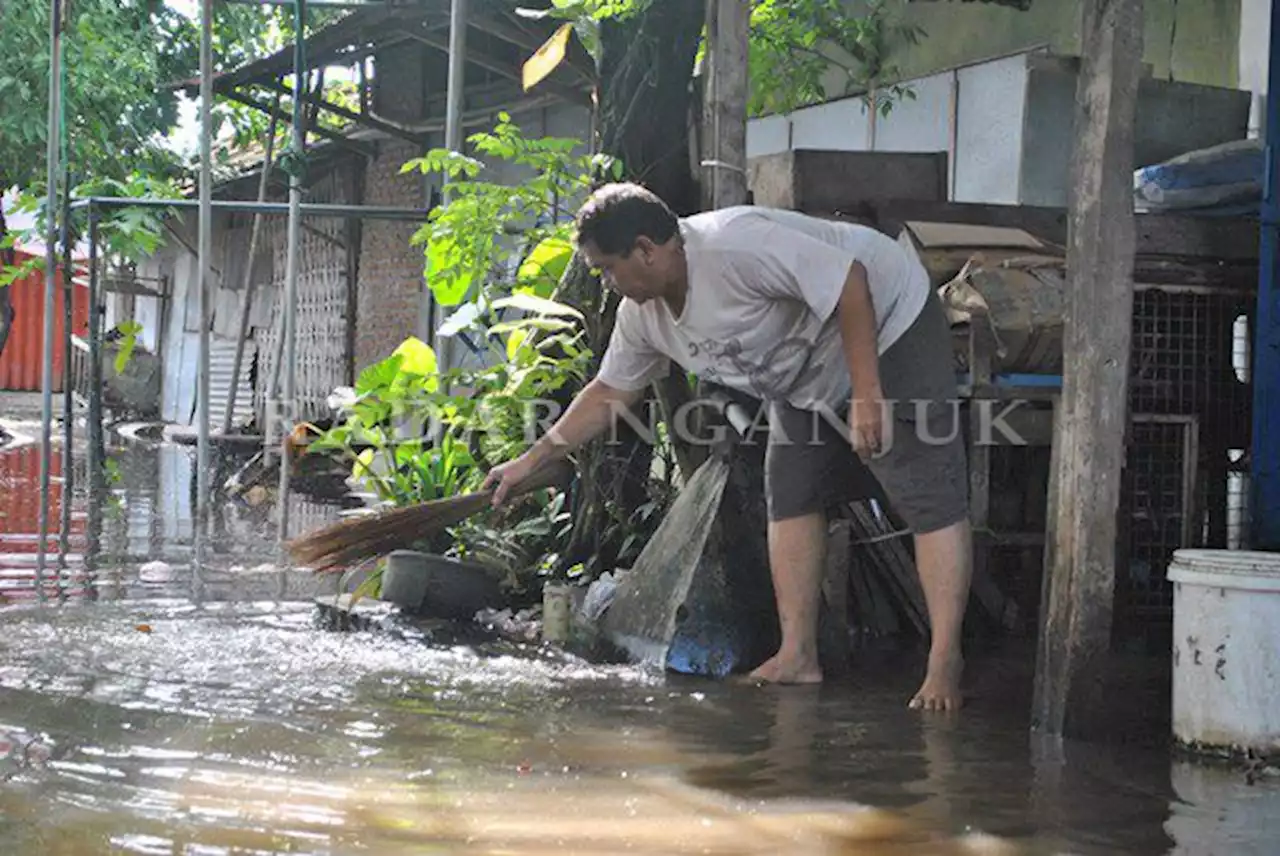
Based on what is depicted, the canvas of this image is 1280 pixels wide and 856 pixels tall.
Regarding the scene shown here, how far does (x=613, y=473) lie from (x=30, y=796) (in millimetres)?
3583

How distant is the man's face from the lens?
4652 millimetres

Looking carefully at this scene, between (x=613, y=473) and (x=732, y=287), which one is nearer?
(x=732, y=287)

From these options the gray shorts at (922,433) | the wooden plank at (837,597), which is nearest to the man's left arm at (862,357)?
the gray shorts at (922,433)

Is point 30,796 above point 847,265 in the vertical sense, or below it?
below

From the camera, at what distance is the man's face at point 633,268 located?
4.65 meters

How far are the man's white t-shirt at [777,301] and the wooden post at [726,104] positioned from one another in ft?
4.31

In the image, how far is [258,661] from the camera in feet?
16.8

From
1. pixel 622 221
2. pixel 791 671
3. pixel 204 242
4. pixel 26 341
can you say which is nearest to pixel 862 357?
pixel 622 221

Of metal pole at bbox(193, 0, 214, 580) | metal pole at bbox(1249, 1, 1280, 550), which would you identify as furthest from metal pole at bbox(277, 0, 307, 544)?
metal pole at bbox(1249, 1, 1280, 550)

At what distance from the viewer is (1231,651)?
393 cm

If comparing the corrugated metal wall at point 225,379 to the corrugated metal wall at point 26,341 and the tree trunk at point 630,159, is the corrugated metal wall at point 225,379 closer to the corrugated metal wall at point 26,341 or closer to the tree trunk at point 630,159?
the corrugated metal wall at point 26,341

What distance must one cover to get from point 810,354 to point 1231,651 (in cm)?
157

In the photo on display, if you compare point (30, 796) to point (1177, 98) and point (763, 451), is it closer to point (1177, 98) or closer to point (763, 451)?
point (763, 451)

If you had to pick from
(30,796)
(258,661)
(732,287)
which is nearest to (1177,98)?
(732,287)
